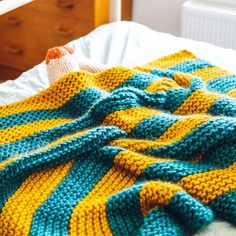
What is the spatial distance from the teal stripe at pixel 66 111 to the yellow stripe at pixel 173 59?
13.5 inches

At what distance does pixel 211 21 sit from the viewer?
2.27 metres

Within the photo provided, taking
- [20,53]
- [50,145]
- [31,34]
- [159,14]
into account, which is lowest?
[20,53]

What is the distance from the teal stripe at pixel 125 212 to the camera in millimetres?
908

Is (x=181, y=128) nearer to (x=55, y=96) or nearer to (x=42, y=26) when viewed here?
(x=55, y=96)

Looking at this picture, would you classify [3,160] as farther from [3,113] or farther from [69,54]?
[69,54]

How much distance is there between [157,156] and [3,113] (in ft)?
1.40

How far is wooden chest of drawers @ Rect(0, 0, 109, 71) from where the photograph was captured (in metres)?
2.24

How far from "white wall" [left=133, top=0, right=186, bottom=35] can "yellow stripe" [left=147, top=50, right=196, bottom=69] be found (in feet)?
3.16

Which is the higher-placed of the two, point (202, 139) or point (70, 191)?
point (202, 139)

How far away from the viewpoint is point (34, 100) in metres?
1.24

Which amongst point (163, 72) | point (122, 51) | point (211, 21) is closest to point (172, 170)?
point (163, 72)

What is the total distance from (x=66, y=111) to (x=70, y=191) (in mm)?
283

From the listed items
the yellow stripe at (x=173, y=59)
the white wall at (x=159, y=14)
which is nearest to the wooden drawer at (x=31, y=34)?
the white wall at (x=159, y=14)

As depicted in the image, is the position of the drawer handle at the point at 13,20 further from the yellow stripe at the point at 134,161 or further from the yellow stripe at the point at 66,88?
the yellow stripe at the point at 134,161
